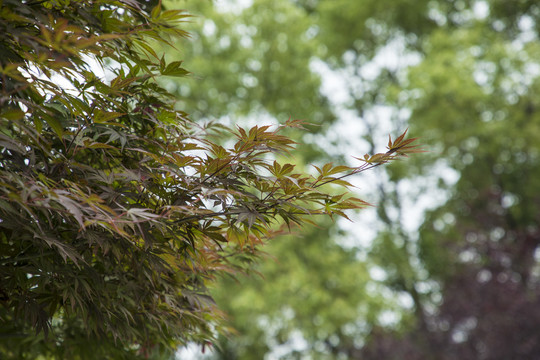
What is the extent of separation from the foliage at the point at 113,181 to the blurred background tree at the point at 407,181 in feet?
20.5

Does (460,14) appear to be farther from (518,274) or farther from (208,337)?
(208,337)

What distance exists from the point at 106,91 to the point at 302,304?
23.6 feet

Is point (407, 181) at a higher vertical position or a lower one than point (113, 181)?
higher

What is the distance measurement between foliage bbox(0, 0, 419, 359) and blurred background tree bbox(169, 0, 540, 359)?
6248mm

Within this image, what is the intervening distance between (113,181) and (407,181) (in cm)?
1058

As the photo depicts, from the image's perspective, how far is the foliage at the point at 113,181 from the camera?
1811 millimetres

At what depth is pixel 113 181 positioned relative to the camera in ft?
6.69

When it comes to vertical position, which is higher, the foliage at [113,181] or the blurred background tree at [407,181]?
the blurred background tree at [407,181]

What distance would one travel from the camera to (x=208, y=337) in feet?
9.54

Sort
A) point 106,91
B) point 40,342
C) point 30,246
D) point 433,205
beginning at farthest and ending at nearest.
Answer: point 433,205 → point 40,342 → point 30,246 → point 106,91

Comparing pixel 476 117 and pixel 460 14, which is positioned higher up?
pixel 460 14

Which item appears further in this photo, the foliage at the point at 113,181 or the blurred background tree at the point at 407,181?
the blurred background tree at the point at 407,181

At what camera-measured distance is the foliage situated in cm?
181

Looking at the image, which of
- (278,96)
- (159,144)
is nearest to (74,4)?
(159,144)
